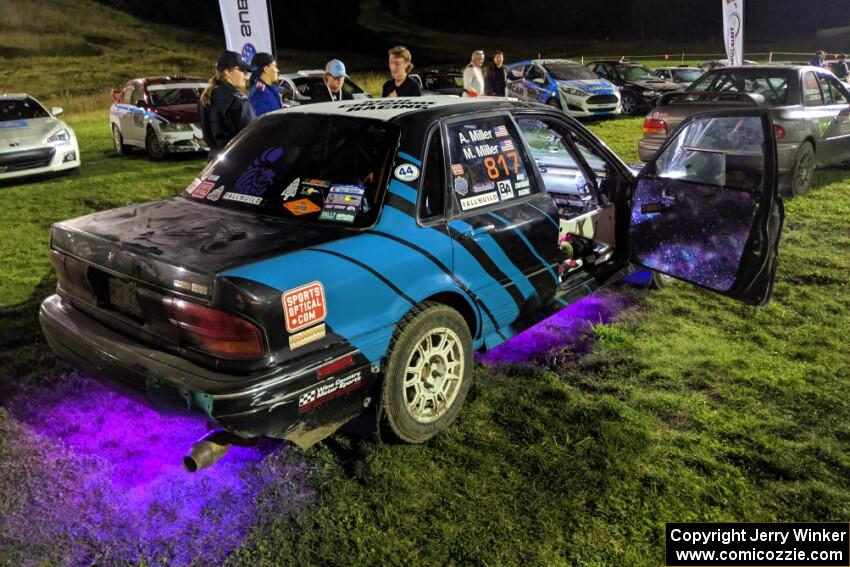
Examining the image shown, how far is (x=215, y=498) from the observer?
2832 millimetres

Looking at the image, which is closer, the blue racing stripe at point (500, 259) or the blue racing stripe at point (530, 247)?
the blue racing stripe at point (500, 259)

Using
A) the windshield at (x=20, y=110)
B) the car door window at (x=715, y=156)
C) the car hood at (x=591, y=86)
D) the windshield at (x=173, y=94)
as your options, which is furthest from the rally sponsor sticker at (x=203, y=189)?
the car hood at (x=591, y=86)

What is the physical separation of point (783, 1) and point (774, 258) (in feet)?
218

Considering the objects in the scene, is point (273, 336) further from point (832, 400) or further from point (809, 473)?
point (832, 400)

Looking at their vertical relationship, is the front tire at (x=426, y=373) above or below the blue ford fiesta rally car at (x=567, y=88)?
below

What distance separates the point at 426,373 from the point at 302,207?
3.31ft

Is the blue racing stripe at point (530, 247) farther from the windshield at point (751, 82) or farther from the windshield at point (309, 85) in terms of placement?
the windshield at point (309, 85)

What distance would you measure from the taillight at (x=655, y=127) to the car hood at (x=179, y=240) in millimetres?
6745

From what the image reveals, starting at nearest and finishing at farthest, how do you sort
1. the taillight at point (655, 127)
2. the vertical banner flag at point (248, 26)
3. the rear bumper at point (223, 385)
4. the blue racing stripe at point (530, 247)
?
the rear bumper at point (223, 385) < the blue racing stripe at point (530, 247) < the vertical banner flag at point (248, 26) < the taillight at point (655, 127)

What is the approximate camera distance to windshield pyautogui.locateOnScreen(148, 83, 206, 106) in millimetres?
11859

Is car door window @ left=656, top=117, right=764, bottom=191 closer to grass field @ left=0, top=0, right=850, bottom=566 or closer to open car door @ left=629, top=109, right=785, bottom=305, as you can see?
open car door @ left=629, top=109, right=785, bottom=305

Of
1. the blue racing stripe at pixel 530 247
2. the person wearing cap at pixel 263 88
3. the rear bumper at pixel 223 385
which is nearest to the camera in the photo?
the rear bumper at pixel 223 385

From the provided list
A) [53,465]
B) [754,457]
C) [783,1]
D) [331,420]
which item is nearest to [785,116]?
[754,457]

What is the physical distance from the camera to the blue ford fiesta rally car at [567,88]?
50.6ft
